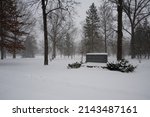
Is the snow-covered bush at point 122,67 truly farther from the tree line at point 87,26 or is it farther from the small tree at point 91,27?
the small tree at point 91,27

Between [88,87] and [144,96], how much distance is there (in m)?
2.47

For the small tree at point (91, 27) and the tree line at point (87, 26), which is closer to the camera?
the tree line at point (87, 26)

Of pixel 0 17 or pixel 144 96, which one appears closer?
pixel 144 96

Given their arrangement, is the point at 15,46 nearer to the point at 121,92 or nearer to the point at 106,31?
the point at 121,92

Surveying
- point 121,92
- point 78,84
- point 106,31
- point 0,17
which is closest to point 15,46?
point 0,17

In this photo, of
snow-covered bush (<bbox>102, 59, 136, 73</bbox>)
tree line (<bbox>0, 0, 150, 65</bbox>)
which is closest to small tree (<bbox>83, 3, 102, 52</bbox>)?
tree line (<bbox>0, 0, 150, 65</bbox>)

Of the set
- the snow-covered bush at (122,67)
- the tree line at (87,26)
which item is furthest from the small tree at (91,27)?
the snow-covered bush at (122,67)

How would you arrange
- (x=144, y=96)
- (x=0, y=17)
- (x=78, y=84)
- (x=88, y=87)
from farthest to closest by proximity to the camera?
(x=0, y=17) < (x=78, y=84) < (x=88, y=87) < (x=144, y=96)

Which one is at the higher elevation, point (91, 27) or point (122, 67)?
point (91, 27)

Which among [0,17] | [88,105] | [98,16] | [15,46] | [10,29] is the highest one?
[98,16]

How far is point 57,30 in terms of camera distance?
4384 centimetres

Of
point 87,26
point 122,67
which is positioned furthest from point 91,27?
point 122,67

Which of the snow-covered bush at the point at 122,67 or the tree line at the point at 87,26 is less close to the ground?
the tree line at the point at 87,26

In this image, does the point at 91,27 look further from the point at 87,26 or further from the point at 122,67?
the point at 122,67
